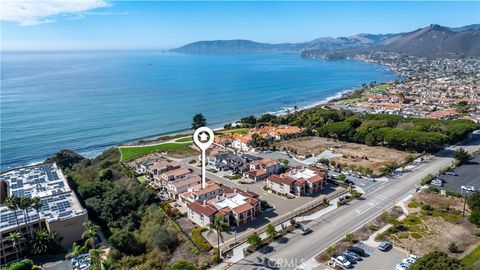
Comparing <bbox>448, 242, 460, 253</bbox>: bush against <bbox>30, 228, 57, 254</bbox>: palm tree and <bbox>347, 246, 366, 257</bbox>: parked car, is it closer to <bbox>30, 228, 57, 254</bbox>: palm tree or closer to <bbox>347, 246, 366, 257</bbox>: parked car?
<bbox>347, 246, 366, 257</bbox>: parked car

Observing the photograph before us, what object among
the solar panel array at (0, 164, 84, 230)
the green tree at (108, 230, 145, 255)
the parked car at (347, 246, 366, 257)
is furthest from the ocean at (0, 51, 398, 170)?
the parked car at (347, 246, 366, 257)

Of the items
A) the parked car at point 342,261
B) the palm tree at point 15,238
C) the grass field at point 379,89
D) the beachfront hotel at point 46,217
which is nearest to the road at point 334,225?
the parked car at point 342,261

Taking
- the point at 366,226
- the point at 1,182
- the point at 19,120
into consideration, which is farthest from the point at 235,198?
the point at 19,120

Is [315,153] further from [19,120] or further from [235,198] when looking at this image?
[19,120]

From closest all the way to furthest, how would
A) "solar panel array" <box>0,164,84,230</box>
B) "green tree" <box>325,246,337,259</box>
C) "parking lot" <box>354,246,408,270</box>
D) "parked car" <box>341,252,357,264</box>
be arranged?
"parking lot" <box>354,246,408,270</box> < "parked car" <box>341,252,357,264</box> < "green tree" <box>325,246,337,259</box> < "solar panel array" <box>0,164,84,230</box>

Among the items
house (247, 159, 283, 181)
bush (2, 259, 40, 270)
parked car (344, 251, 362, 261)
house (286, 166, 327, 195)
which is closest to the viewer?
bush (2, 259, 40, 270)
